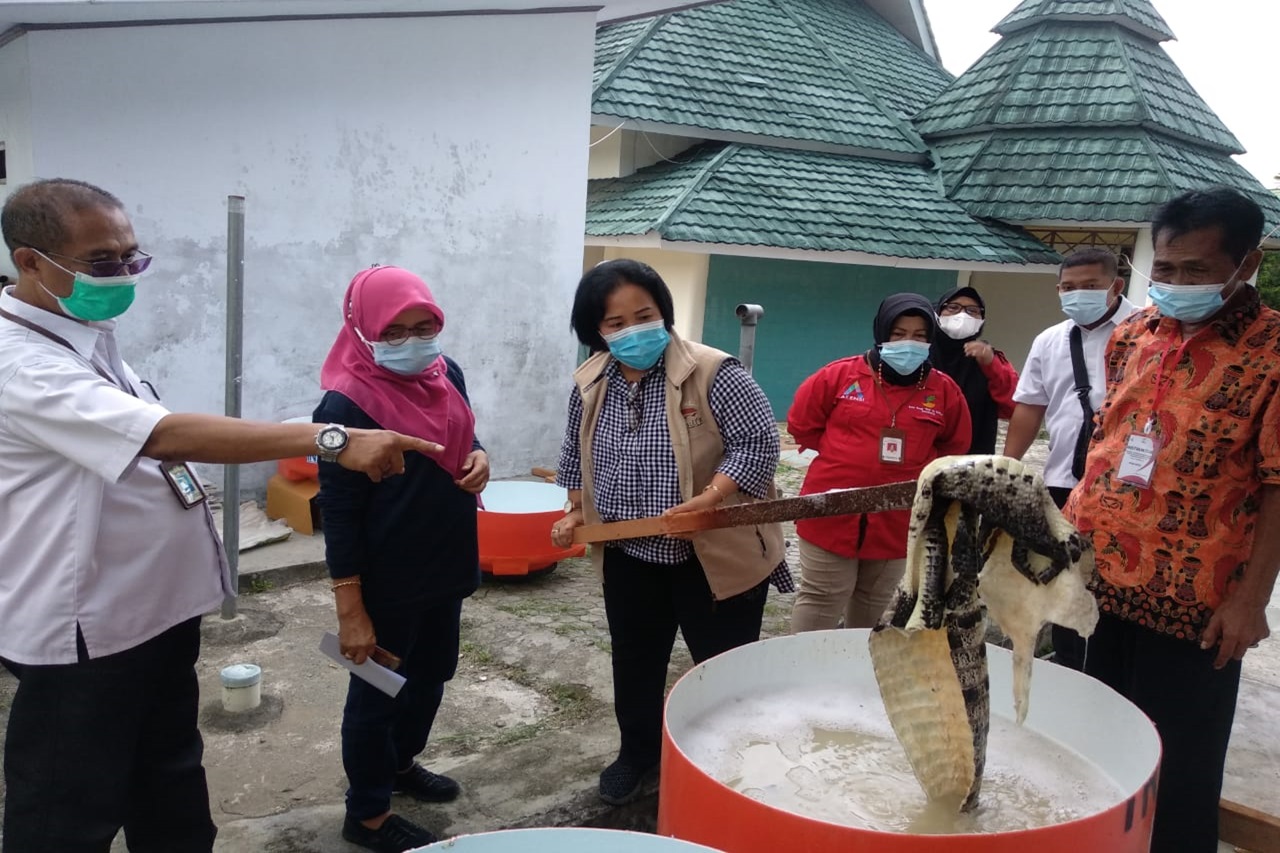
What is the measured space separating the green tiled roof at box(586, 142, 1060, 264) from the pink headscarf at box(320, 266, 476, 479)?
6.10 metres

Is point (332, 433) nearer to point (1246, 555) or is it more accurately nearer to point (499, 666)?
point (1246, 555)

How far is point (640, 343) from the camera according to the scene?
8.52 feet

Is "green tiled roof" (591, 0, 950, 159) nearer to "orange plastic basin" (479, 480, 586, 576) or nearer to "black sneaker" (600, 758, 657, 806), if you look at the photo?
"orange plastic basin" (479, 480, 586, 576)

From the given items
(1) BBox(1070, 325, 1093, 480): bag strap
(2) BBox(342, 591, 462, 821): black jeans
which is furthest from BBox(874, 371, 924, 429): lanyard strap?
(2) BBox(342, 591, 462, 821): black jeans

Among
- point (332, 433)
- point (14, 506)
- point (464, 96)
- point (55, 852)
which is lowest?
point (55, 852)

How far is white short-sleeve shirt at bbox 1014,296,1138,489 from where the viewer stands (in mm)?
3410

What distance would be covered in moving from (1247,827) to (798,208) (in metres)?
7.92

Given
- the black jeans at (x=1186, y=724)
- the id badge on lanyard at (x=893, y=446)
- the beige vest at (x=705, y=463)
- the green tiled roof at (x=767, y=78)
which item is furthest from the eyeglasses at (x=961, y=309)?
the green tiled roof at (x=767, y=78)

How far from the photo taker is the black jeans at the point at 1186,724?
6.84ft

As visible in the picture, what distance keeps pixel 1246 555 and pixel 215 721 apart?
331 centimetres

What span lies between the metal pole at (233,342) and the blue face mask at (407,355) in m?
1.95

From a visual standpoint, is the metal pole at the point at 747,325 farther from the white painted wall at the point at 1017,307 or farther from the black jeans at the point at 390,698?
the white painted wall at the point at 1017,307

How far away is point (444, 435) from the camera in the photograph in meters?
2.52

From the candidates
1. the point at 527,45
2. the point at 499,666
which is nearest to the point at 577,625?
the point at 499,666
